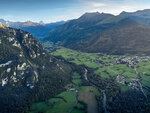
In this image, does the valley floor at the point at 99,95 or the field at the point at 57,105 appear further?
the valley floor at the point at 99,95

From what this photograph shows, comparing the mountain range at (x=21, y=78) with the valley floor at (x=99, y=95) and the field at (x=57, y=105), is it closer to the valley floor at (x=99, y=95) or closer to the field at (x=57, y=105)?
the field at (x=57, y=105)

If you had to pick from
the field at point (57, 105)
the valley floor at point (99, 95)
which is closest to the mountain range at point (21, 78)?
the field at point (57, 105)

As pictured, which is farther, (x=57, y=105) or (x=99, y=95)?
Answer: (x=99, y=95)

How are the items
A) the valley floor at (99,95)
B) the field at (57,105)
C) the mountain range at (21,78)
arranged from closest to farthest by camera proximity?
the field at (57,105)
the valley floor at (99,95)
the mountain range at (21,78)

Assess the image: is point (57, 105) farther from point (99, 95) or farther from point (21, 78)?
point (21, 78)

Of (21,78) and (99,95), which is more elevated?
(21,78)

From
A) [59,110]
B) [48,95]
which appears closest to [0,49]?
[48,95]

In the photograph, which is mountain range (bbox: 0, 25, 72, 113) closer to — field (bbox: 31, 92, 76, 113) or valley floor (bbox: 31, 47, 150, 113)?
field (bbox: 31, 92, 76, 113)

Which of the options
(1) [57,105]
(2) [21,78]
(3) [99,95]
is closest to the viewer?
(1) [57,105]

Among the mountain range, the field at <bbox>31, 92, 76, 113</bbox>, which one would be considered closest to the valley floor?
the field at <bbox>31, 92, 76, 113</bbox>

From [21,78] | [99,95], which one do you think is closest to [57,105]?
[99,95]

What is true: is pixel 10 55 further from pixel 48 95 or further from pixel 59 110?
pixel 59 110
